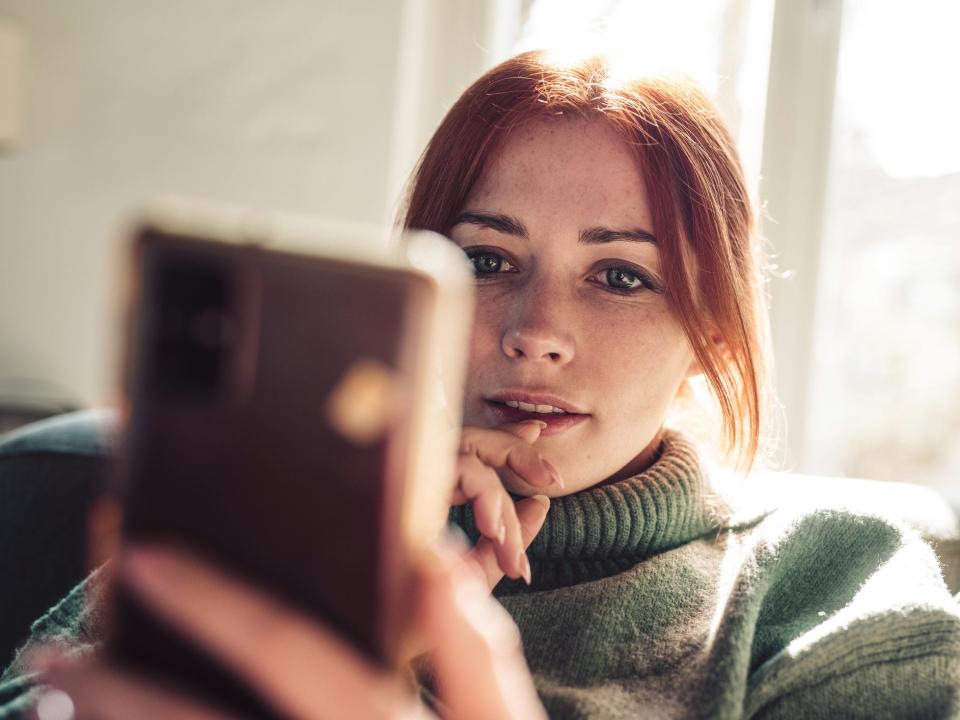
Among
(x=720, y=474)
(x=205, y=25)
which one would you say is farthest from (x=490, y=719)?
(x=205, y=25)

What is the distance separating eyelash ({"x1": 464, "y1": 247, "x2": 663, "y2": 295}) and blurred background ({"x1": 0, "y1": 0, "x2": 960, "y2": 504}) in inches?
36.2

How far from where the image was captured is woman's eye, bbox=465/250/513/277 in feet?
2.80

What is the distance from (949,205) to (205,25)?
1628 mm

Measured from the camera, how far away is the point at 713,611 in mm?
761

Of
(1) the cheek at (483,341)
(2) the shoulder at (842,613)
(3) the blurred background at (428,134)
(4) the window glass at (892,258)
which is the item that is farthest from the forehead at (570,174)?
(4) the window glass at (892,258)

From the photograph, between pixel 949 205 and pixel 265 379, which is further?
pixel 949 205

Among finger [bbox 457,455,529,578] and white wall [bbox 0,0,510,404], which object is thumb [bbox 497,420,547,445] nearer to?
finger [bbox 457,455,529,578]

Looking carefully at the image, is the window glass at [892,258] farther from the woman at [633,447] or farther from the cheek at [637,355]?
the cheek at [637,355]

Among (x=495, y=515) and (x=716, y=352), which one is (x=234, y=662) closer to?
(x=495, y=515)

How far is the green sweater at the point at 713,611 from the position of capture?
65 cm

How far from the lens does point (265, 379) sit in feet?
1.16

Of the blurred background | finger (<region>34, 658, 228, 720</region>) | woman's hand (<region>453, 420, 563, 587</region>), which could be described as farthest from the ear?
the blurred background

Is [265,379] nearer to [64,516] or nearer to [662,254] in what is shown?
[662,254]

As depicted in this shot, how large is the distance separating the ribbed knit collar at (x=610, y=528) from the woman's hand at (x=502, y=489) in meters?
0.10
